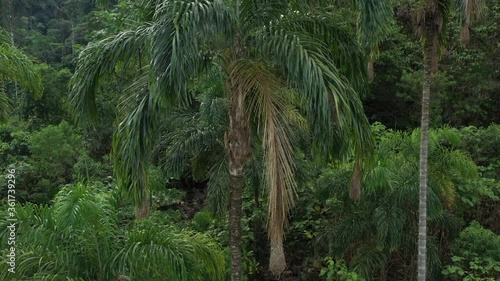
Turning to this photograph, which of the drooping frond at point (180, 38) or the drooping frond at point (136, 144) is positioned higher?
the drooping frond at point (180, 38)

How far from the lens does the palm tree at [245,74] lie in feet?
14.5

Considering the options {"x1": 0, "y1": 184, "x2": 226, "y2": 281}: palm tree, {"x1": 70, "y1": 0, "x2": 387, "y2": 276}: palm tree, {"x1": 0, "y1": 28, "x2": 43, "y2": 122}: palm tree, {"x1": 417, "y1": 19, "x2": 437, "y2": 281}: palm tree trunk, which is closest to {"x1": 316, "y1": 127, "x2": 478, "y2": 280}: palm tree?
{"x1": 417, "y1": 19, "x2": 437, "y2": 281}: palm tree trunk

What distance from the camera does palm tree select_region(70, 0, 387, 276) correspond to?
4.41 meters

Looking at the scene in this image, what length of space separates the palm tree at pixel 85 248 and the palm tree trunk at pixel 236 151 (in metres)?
0.65

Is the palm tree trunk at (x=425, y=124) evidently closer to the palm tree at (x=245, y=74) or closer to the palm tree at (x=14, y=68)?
the palm tree at (x=245, y=74)

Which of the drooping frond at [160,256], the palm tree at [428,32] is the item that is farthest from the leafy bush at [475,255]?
the drooping frond at [160,256]

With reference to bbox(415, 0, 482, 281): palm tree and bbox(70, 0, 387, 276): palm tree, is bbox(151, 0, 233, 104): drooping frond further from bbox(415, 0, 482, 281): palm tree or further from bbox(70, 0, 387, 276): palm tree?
bbox(415, 0, 482, 281): palm tree

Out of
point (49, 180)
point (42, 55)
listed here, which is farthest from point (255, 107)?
point (42, 55)

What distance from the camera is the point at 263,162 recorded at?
23.0ft

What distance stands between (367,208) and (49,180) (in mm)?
8998

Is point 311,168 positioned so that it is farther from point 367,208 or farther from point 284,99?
point 284,99

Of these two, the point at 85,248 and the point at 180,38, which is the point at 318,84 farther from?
the point at 85,248

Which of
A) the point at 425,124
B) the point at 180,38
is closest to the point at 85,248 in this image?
the point at 180,38

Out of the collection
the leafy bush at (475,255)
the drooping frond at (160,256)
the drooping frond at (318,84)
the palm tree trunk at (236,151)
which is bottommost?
the leafy bush at (475,255)
